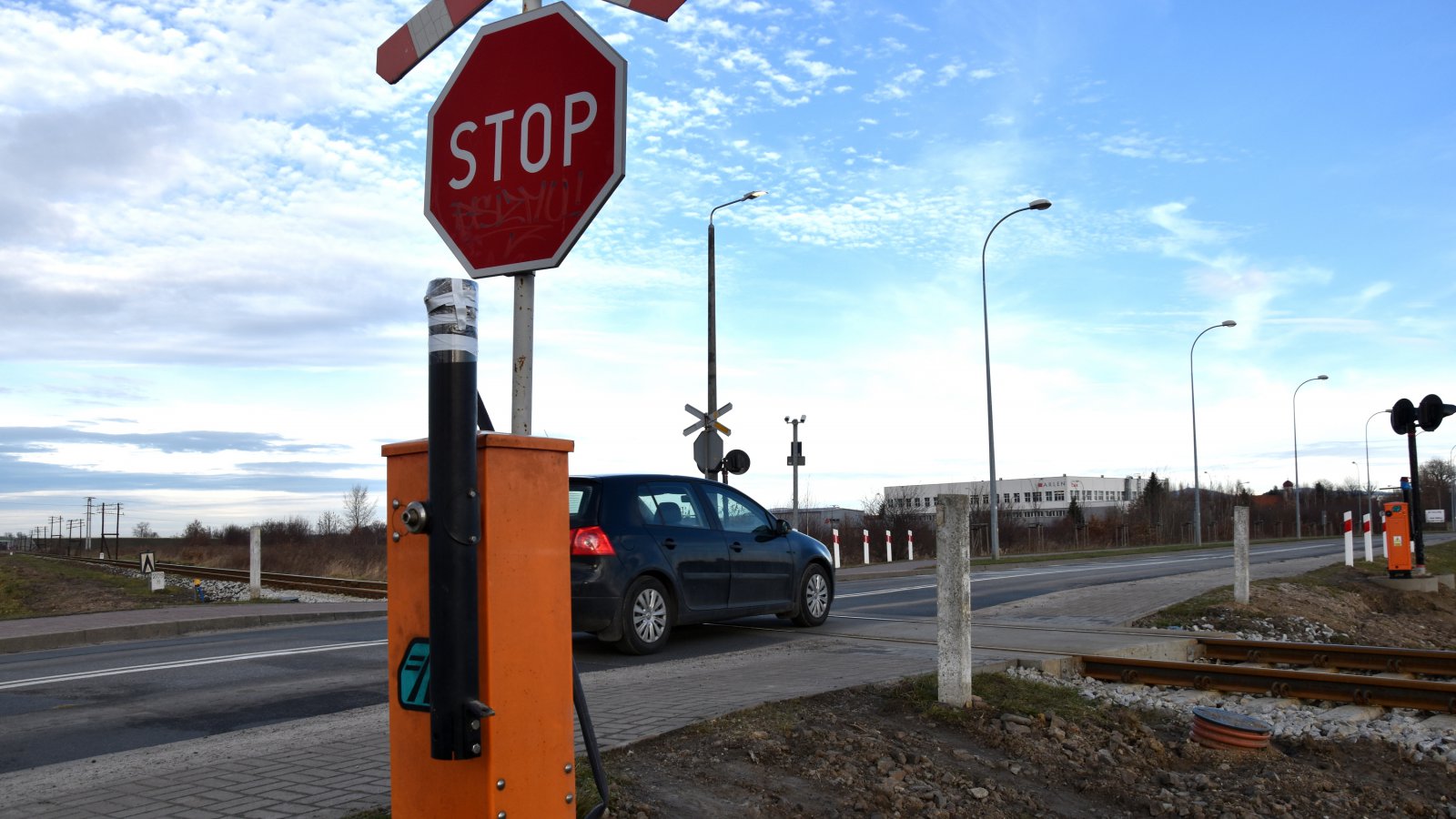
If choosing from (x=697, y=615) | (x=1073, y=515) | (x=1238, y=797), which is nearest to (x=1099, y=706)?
(x=1238, y=797)

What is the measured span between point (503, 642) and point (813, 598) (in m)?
9.21

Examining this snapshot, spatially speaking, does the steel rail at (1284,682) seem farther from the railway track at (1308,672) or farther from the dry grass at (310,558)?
the dry grass at (310,558)

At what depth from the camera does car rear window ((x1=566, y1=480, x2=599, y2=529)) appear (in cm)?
966

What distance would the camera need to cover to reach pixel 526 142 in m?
3.38

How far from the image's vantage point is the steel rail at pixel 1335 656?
9.95 metres

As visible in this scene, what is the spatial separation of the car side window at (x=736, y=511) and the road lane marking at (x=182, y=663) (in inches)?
135

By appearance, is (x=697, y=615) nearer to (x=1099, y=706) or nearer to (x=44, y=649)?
(x=1099, y=706)

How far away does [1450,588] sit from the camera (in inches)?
853

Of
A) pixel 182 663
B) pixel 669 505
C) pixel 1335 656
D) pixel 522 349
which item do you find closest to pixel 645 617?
pixel 669 505

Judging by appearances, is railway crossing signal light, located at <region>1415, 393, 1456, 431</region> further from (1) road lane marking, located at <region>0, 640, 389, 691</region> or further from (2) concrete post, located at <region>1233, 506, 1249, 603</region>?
(1) road lane marking, located at <region>0, 640, 389, 691</region>

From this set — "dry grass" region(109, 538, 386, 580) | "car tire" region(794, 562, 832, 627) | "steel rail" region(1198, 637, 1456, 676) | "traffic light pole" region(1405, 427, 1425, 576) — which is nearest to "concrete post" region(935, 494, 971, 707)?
"car tire" region(794, 562, 832, 627)

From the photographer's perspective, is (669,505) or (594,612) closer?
(594,612)

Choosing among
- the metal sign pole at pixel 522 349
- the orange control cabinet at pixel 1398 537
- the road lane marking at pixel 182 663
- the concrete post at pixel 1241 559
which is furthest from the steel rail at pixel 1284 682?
the orange control cabinet at pixel 1398 537

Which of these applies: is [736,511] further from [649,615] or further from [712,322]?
[712,322]
